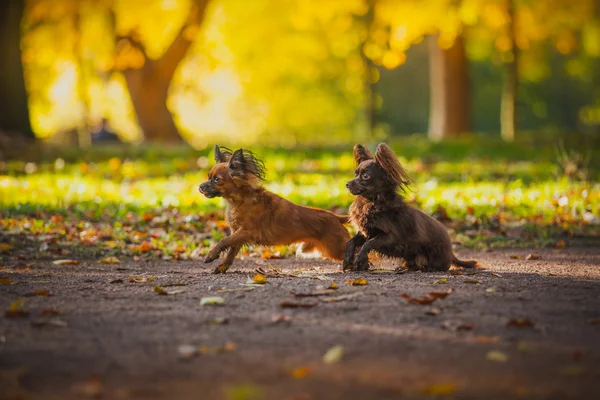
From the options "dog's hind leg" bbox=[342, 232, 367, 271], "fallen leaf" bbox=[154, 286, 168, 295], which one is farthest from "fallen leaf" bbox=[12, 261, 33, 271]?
"dog's hind leg" bbox=[342, 232, 367, 271]

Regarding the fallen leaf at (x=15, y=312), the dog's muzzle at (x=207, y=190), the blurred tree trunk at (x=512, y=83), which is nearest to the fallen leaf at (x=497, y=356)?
the fallen leaf at (x=15, y=312)

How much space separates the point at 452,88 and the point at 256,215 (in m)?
17.8

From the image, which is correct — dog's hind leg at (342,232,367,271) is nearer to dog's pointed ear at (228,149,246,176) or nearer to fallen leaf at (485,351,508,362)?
dog's pointed ear at (228,149,246,176)

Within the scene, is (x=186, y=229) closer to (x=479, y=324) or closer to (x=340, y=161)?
(x=479, y=324)

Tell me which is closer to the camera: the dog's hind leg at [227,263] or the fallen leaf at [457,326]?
the fallen leaf at [457,326]

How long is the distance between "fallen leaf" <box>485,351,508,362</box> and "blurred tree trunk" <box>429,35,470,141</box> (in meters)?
20.4

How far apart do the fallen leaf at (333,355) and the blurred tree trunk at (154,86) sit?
21.2 meters

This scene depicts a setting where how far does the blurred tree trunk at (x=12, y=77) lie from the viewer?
19.9 meters

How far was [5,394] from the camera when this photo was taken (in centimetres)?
387

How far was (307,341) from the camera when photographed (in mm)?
4762

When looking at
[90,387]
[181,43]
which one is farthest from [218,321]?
[181,43]

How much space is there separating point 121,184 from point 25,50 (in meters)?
17.8

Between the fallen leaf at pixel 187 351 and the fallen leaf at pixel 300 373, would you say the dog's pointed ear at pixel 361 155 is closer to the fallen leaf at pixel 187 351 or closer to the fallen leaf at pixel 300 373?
the fallen leaf at pixel 187 351

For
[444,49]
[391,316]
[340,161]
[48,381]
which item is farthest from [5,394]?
[444,49]
